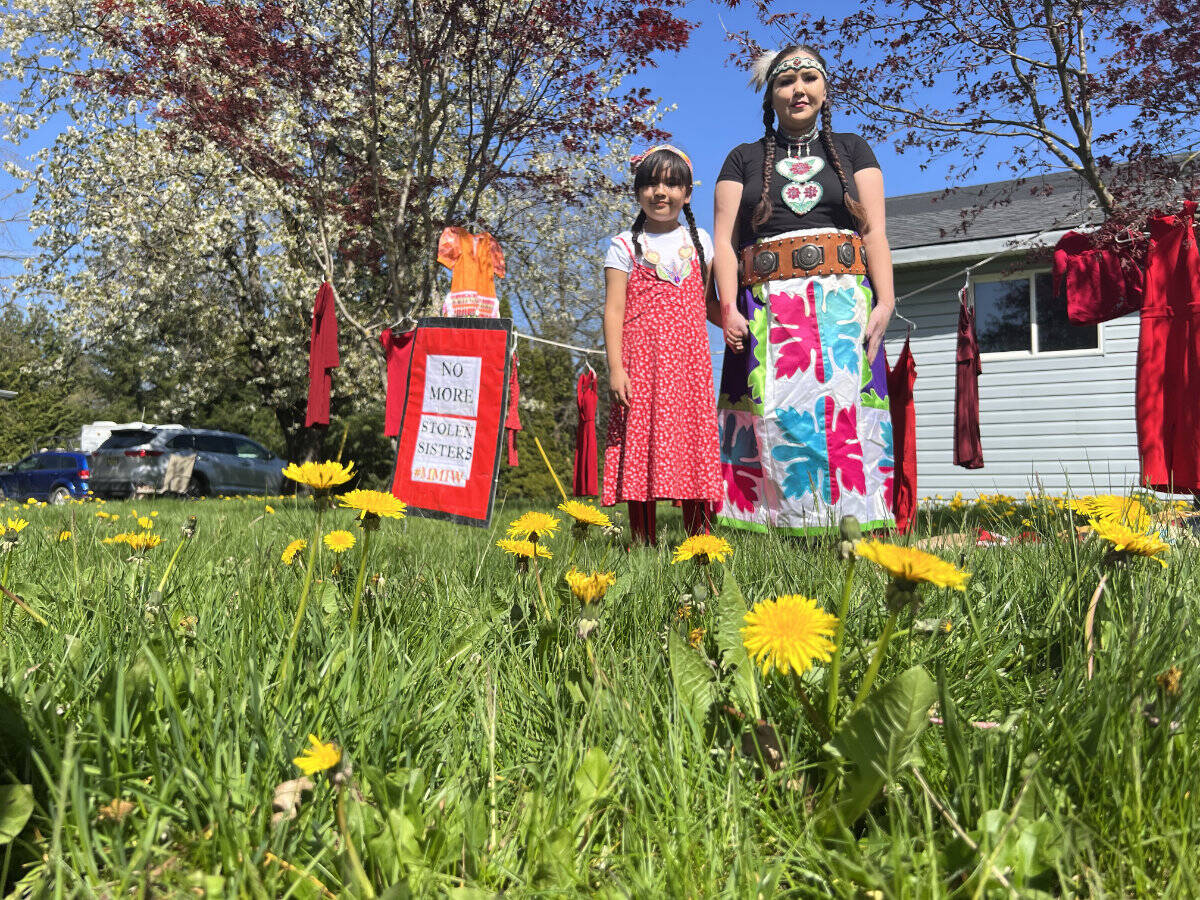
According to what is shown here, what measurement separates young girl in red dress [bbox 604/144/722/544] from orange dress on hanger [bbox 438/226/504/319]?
5.01 feet

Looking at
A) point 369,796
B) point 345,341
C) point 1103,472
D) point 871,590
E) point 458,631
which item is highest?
point 345,341

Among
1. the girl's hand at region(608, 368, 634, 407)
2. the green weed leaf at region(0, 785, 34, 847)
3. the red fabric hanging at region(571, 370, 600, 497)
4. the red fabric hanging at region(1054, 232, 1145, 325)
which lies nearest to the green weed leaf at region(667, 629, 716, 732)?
the green weed leaf at region(0, 785, 34, 847)

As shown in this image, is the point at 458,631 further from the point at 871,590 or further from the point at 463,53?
the point at 463,53

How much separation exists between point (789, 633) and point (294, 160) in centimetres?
1269

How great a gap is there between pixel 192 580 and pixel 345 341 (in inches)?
663

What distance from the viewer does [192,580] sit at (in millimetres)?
1941

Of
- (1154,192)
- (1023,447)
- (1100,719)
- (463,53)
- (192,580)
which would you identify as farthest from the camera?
(1023,447)

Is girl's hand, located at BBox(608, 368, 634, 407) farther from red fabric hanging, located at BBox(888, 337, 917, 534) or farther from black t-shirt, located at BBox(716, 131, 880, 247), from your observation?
red fabric hanging, located at BBox(888, 337, 917, 534)

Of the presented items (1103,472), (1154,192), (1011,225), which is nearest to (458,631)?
(1154,192)

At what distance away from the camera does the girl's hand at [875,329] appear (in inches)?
130

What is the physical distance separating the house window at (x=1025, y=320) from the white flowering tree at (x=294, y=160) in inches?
213

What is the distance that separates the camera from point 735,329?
3404 mm

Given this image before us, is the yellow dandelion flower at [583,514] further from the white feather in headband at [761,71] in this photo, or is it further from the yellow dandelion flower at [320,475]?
the white feather in headband at [761,71]

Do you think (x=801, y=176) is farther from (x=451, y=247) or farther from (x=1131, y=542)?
(x=1131, y=542)
